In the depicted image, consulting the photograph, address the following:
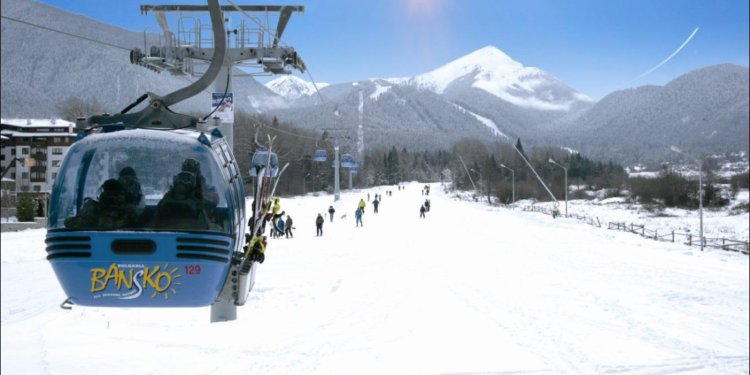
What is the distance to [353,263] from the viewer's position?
24.4m

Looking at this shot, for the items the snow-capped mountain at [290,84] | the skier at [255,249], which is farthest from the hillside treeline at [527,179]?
the skier at [255,249]

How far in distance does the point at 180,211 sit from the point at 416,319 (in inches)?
436

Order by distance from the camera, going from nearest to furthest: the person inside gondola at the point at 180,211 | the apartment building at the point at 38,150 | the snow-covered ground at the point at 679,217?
the person inside gondola at the point at 180,211 → the apartment building at the point at 38,150 → the snow-covered ground at the point at 679,217

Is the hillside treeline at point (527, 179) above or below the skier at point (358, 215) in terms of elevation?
above

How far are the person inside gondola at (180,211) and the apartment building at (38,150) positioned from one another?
0.88 meters

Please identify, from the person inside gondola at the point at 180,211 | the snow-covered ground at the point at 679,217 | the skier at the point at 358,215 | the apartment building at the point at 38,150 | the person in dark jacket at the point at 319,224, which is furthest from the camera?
the snow-covered ground at the point at 679,217

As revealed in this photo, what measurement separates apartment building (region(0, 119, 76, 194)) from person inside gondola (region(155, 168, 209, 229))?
2.89ft

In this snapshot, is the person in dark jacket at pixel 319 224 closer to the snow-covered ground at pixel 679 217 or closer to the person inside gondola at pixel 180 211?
the person inside gondola at pixel 180 211

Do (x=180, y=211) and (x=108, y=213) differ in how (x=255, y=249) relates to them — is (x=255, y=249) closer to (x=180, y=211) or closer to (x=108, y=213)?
(x=180, y=211)

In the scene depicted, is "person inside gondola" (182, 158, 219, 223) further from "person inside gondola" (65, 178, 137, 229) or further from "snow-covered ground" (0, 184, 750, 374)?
"snow-covered ground" (0, 184, 750, 374)

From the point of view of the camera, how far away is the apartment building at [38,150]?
4.78m

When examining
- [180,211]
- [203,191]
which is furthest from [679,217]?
[180,211]

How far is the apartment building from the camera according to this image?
4.78 metres

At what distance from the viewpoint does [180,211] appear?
4.19 metres
